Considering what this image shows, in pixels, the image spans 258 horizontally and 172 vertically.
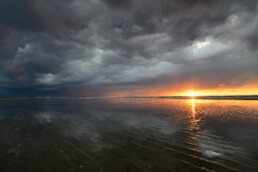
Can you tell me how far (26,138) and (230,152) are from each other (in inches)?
768

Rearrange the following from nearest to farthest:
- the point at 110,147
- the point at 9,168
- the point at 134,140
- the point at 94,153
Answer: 1. the point at 9,168
2. the point at 94,153
3. the point at 110,147
4. the point at 134,140

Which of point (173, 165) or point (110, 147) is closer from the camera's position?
point (173, 165)

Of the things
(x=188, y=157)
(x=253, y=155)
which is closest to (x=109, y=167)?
(x=188, y=157)

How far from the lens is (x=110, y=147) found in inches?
364

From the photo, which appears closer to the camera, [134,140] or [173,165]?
[173,165]

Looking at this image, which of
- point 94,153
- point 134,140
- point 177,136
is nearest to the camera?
point 94,153

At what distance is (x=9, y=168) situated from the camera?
646cm

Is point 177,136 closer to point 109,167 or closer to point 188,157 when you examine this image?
point 188,157

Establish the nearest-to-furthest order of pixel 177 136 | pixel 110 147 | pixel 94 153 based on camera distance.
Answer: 1. pixel 94 153
2. pixel 110 147
3. pixel 177 136

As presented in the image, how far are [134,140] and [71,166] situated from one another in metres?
5.99

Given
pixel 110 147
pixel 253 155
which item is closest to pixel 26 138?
pixel 110 147

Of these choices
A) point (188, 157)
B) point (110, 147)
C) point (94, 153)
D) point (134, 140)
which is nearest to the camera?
point (188, 157)

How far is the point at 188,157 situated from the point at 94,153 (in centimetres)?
701

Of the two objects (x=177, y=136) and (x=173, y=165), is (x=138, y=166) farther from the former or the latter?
(x=177, y=136)
